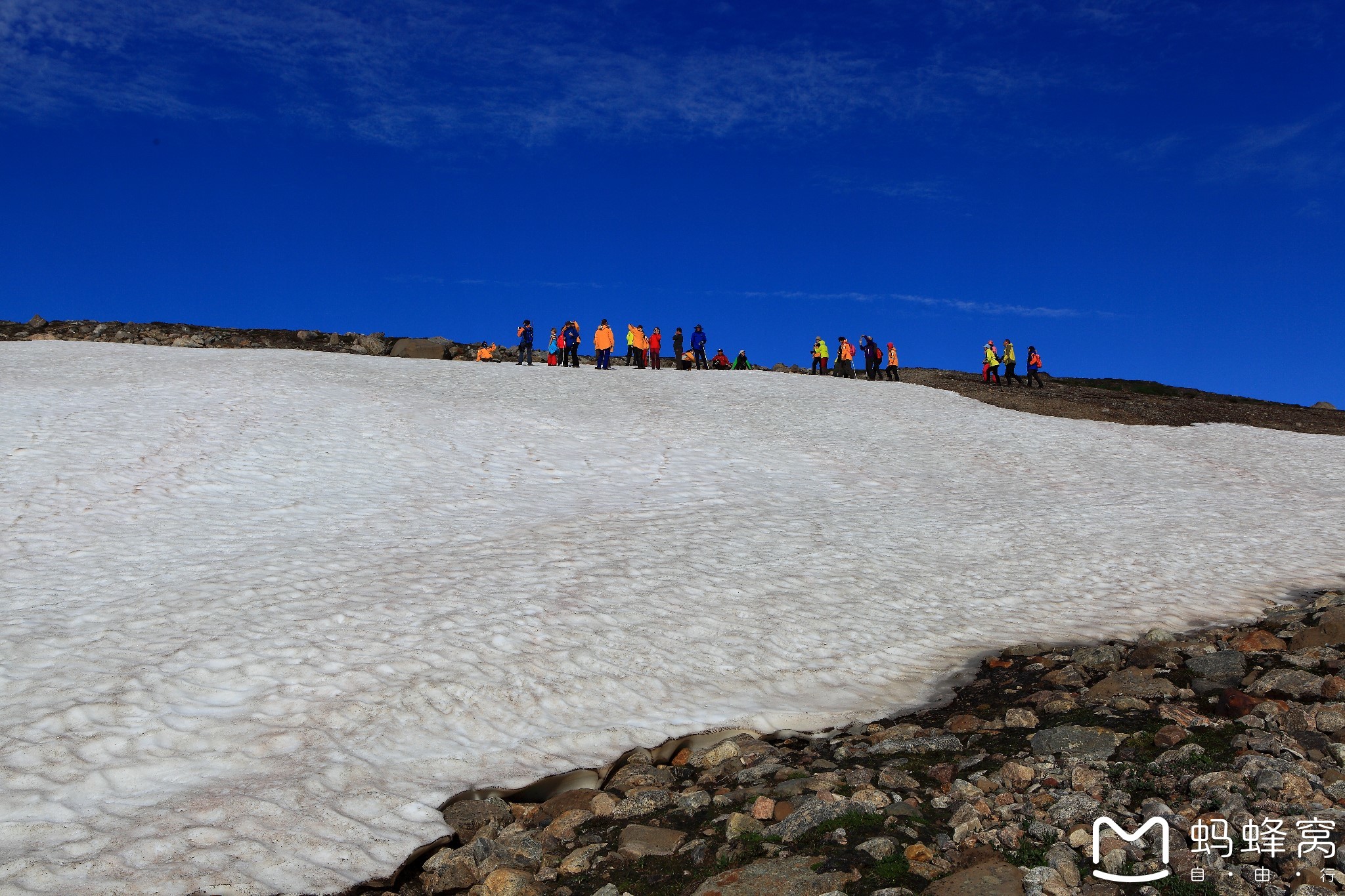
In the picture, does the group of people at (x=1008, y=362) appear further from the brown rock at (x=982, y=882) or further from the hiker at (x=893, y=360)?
the brown rock at (x=982, y=882)

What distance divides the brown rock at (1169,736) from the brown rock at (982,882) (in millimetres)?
2495

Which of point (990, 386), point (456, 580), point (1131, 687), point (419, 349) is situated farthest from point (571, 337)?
point (1131, 687)

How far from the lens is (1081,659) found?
34.7ft

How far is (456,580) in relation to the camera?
40.7ft

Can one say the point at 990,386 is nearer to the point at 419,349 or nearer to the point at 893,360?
the point at 893,360

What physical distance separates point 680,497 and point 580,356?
38767mm

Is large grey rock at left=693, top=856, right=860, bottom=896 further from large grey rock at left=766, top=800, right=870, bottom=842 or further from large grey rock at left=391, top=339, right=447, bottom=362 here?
large grey rock at left=391, top=339, right=447, bottom=362

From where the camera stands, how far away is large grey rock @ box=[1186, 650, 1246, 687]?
362 inches

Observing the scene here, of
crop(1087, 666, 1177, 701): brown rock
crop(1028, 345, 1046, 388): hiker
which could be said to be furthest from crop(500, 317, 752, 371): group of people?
crop(1087, 666, 1177, 701): brown rock

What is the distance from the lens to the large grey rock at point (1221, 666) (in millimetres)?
9188

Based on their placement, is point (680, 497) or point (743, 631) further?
point (680, 497)

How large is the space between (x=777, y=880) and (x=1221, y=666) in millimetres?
6271

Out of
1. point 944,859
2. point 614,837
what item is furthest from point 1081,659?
point 614,837

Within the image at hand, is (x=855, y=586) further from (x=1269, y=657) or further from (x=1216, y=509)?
(x=1216, y=509)
